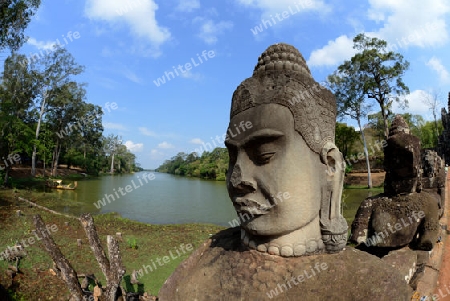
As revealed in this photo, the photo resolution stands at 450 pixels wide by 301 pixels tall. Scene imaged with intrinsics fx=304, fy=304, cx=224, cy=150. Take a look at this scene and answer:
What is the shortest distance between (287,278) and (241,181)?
67 cm

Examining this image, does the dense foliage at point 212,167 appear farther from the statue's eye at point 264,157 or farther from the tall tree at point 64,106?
the statue's eye at point 264,157

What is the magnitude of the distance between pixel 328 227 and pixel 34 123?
33.7 metres

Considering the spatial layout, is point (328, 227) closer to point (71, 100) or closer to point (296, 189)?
point (296, 189)

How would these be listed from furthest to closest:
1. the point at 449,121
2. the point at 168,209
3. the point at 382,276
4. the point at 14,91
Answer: the point at 14,91 → the point at 449,121 → the point at 168,209 → the point at 382,276

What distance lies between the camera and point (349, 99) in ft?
66.1

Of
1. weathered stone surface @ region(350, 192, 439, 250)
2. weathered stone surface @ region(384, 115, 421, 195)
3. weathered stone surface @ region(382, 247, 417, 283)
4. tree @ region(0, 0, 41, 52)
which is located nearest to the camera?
weathered stone surface @ region(382, 247, 417, 283)

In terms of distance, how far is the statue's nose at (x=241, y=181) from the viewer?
6.61ft

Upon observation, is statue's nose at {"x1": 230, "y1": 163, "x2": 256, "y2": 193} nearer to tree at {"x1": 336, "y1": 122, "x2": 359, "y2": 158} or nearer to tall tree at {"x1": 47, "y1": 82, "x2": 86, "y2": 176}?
tall tree at {"x1": 47, "y1": 82, "x2": 86, "y2": 176}

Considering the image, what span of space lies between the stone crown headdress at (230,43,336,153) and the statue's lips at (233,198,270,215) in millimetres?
533

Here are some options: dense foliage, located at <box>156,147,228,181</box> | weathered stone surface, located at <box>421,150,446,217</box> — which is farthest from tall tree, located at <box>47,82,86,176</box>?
weathered stone surface, located at <box>421,150,446,217</box>

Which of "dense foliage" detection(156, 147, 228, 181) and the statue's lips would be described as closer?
the statue's lips

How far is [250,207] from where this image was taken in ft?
6.63

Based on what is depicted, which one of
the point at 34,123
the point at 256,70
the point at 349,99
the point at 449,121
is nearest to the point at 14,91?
the point at 34,123

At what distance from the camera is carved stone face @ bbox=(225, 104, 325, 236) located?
1954 mm
